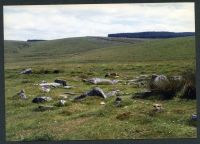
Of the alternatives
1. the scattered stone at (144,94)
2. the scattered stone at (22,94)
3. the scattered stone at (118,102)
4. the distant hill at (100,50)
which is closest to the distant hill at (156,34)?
the distant hill at (100,50)

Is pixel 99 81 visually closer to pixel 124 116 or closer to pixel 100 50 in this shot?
pixel 124 116

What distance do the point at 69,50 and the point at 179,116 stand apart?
12.1 ft

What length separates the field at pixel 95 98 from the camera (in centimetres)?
1146

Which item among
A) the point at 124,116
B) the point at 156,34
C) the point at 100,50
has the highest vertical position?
the point at 156,34

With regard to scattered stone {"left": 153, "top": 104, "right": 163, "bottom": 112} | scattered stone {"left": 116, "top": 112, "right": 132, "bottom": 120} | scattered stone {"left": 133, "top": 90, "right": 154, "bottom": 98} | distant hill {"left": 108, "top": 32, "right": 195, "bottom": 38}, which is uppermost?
distant hill {"left": 108, "top": 32, "right": 195, "bottom": 38}

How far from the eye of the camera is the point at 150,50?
13.5 m

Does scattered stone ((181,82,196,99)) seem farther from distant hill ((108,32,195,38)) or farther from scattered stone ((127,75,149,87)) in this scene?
distant hill ((108,32,195,38))

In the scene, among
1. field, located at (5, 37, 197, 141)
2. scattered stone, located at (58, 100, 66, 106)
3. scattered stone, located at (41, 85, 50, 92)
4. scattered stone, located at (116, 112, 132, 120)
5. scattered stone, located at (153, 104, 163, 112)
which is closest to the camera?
field, located at (5, 37, 197, 141)

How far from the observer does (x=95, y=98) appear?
39.2 feet

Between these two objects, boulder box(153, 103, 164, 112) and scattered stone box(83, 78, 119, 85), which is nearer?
boulder box(153, 103, 164, 112)

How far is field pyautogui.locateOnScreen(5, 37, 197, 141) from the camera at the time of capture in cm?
1146

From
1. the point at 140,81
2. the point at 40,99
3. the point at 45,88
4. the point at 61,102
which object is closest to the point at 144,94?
the point at 140,81

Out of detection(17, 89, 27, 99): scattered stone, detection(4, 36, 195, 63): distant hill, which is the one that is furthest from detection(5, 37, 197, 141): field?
detection(17, 89, 27, 99): scattered stone

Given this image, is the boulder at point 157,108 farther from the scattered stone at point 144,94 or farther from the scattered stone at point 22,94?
the scattered stone at point 22,94
